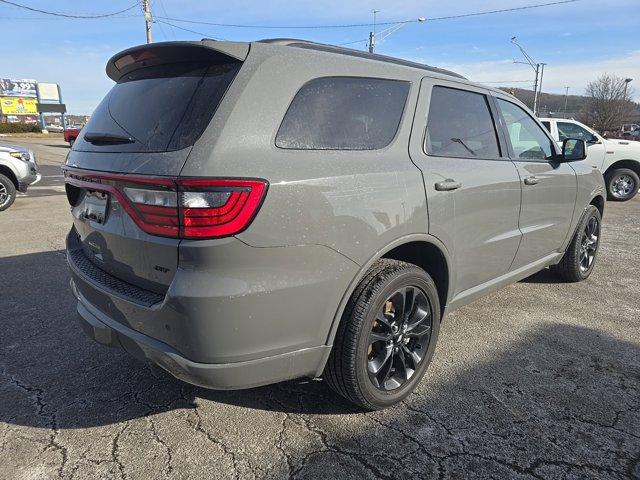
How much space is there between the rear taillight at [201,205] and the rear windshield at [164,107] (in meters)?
0.20

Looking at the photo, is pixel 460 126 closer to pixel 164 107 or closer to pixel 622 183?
pixel 164 107

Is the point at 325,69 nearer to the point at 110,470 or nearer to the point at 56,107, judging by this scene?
the point at 110,470

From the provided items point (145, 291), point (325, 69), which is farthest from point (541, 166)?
point (145, 291)

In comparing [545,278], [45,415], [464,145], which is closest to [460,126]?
[464,145]

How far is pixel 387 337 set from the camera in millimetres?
2541

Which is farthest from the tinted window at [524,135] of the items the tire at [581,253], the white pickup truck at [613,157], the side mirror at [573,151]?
the white pickup truck at [613,157]

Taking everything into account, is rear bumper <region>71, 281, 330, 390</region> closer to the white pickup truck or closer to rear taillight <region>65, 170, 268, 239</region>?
rear taillight <region>65, 170, 268, 239</region>

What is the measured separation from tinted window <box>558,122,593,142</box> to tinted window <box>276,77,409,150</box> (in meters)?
10.5

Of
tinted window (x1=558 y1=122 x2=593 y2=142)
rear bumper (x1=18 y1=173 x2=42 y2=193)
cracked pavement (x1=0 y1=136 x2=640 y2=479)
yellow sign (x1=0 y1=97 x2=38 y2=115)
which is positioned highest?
yellow sign (x1=0 y1=97 x2=38 y2=115)

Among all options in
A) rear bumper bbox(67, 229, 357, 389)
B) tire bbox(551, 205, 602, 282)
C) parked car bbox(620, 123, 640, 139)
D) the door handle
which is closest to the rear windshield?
rear bumper bbox(67, 229, 357, 389)

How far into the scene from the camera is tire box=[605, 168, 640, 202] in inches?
445

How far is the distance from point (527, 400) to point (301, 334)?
1496 millimetres

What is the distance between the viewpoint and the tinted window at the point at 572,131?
11.4 m

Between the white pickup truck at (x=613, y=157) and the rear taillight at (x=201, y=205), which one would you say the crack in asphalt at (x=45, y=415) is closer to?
the rear taillight at (x=201, y=205)
